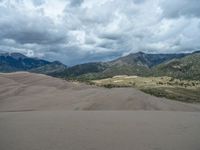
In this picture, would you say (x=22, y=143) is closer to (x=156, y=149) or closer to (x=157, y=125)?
(x=156, y=149)

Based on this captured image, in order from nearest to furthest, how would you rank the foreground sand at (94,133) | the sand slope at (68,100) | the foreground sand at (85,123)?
the foreground sand at (94,133) → the foreground sand at (85,123) → the sand slope at (68,100)

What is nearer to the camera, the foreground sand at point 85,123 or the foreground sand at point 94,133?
the foreground sand at point 94,133

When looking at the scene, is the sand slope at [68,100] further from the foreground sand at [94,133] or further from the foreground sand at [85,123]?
the foreground sand at [94,133]

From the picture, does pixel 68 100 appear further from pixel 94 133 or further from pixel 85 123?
pixel 94 133

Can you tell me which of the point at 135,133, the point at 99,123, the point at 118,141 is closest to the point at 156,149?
the point at 118,141

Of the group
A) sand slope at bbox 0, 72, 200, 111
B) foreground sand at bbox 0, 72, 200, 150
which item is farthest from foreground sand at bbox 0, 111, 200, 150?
sand slope at bbox 0, 72, 200, 111

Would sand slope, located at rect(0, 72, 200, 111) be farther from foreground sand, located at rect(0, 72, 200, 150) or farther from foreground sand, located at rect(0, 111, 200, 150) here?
foreground sand, located at rect(0, 111, 200, 150)

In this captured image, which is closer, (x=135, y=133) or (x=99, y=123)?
(x=135, y=133)

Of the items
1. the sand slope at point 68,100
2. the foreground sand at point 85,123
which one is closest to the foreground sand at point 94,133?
the foreground sand at point 85,123
